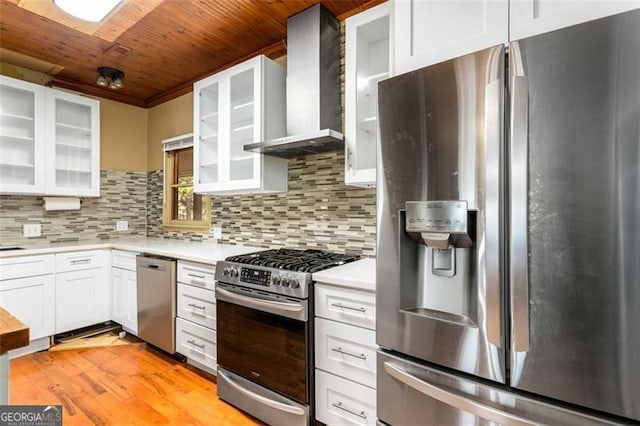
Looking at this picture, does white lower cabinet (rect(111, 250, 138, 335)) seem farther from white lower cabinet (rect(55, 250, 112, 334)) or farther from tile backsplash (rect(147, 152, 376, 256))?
tile backsplash (rect(147, 152, 376, 256))

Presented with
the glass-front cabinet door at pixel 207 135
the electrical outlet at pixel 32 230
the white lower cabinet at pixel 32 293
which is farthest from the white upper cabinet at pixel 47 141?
the glass-front cabinet door at pixel 207 135

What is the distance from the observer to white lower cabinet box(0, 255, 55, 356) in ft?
8.46

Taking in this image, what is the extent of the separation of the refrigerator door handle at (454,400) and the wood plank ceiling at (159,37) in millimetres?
2183

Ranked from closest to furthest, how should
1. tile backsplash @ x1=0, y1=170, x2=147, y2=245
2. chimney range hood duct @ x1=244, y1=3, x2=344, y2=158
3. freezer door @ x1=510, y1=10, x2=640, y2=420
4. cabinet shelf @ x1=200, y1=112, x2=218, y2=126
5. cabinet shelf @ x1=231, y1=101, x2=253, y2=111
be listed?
freezer door @ x1=510, y1=10, x2=640, y2=420, chimney range hood duct @ x1=244, y1=3, x2=344, y2=158, cabinet shelf @ x1=231, y1=101, x2=253, y2=111, cabinet shelf @ x1=200, y1=112, x2=218, y2=126, tile backsplash @ x1=0, y1=170, x2=147, y2=245

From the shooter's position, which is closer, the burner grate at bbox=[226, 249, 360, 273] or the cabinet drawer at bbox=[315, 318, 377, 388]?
the cabinet drawer at bbox=[315, 318, 377, 388]

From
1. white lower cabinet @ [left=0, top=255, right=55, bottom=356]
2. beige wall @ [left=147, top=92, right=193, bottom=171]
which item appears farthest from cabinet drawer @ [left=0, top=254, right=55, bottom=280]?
beige wall @ [left=147, top=92, right=193, bottom=171]

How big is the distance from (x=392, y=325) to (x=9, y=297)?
9.84 ft

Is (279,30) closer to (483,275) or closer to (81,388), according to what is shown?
(483,275)

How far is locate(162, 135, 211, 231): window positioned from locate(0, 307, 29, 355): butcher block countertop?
8.56 ft

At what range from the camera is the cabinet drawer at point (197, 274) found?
88.3 inches

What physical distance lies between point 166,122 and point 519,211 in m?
3.86

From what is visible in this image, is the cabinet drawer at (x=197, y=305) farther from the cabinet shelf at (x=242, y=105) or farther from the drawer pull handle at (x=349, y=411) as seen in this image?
the cabinet shelf at (x=242, y=105)

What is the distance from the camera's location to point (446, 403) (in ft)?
3.56

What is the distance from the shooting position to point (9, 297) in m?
2.58
